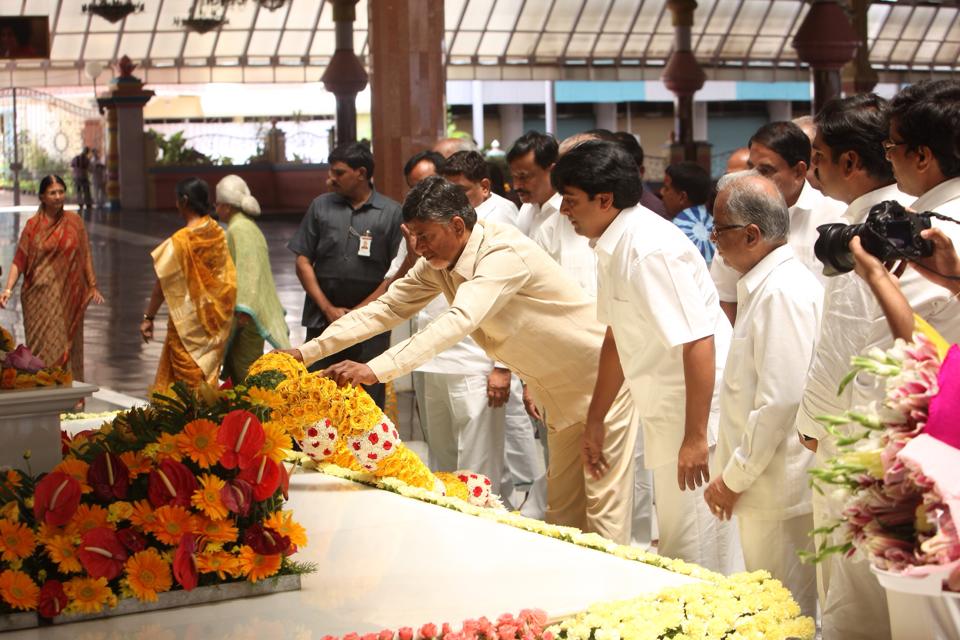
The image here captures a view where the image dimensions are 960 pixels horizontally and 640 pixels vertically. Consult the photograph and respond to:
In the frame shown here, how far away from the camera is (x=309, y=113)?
104 feet

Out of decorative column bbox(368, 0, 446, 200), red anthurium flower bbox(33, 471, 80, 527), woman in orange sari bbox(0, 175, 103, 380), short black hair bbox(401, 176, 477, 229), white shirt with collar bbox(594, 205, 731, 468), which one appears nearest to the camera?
red anthurium flower bbox(33, 471, 80, 527)

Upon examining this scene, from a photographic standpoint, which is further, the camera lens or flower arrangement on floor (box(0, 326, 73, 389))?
flower arrangement on floor (box(0, 326, 73, 389))

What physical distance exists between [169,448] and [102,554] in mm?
273

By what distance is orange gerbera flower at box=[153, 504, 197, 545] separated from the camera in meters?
2.88

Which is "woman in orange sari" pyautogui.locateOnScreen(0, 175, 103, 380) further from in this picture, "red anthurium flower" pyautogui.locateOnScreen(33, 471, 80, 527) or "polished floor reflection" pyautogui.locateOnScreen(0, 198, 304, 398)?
"red anthurium flower" pyautogui.locateOnScreen(33, 471, 80, 527)

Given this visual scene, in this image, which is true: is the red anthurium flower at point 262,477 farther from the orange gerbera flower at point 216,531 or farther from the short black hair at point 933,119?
the short black hair at point 933,119

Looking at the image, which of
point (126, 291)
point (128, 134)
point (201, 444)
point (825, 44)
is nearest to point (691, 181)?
point (201, 444)

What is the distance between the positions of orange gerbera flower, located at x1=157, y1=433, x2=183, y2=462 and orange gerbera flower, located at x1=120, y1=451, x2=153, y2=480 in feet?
0.11

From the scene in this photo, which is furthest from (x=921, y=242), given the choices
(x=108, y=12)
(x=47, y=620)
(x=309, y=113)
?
(x=309, y=113)

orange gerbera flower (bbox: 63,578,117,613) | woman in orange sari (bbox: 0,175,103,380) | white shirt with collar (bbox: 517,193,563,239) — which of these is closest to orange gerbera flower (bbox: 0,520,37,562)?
orange gerbera flower (bbox: 63,578,117,613)

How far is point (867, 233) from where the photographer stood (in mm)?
2160

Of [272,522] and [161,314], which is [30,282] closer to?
[161,314]

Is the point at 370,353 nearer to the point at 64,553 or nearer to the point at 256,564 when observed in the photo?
the point at 256,564

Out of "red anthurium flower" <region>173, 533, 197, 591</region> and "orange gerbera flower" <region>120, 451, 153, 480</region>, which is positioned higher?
"orange gerbera flower" <region>120, 451, 153, 480</region>
